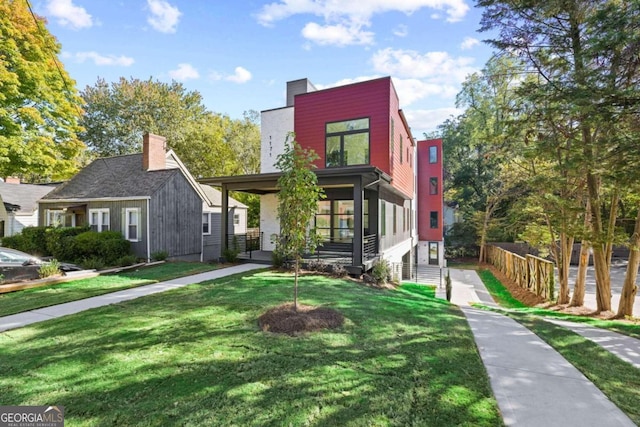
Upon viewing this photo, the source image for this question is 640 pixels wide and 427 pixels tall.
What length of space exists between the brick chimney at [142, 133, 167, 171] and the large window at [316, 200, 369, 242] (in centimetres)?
938

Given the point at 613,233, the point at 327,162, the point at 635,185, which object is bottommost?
the point at 613,233

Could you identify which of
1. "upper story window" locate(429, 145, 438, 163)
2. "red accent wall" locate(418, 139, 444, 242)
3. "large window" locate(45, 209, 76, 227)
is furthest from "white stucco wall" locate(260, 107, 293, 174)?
"upper story window" locate(429, 145, 438, 163)

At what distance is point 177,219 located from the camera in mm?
15266

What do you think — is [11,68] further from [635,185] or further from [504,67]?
[635,185]

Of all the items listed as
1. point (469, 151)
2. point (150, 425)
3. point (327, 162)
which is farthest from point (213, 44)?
point (469, 151)

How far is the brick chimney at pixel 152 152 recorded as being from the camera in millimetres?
15875

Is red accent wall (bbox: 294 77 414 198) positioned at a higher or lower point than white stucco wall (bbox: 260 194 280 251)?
higher

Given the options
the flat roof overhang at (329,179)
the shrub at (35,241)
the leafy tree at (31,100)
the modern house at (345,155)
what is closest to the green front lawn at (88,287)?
the modern house at (345,155)

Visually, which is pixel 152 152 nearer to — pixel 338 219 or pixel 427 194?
pixel 338 219

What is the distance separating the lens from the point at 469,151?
32.9 meters

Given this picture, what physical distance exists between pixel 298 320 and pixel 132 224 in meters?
12.2

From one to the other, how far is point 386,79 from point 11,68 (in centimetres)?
1582

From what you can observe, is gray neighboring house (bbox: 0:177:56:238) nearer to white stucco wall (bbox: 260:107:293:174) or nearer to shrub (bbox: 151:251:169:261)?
shrub (bbox: 151:251:169:261)

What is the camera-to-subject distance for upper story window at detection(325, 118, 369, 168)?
41.2ft
